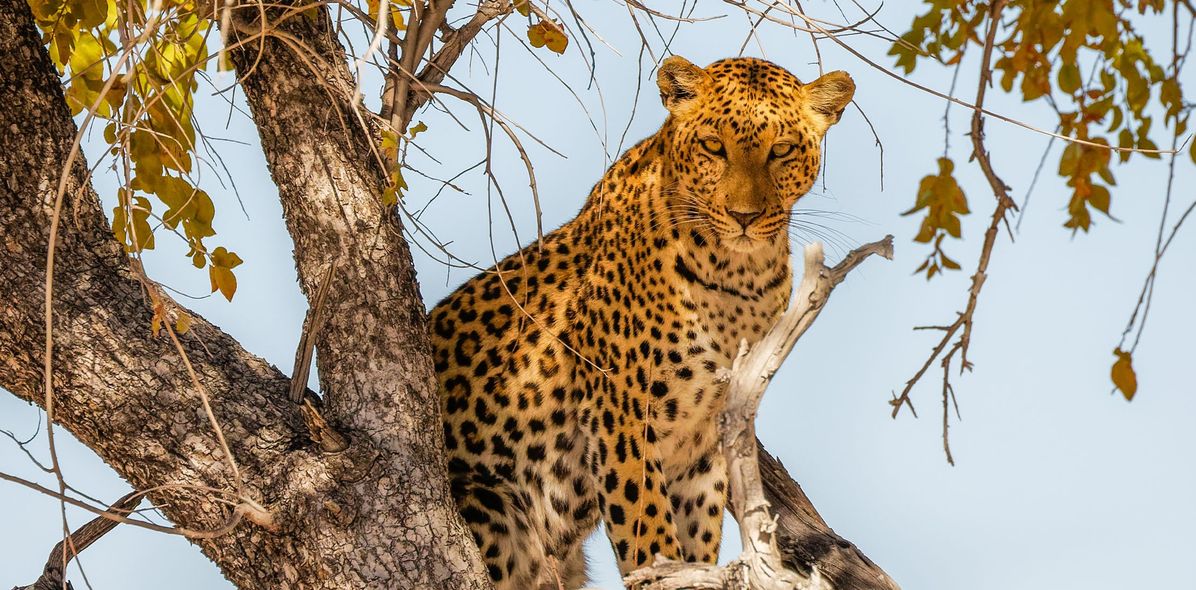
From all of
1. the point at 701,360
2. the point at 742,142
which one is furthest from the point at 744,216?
the point at 701,360

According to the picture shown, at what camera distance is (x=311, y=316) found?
12.3 ft

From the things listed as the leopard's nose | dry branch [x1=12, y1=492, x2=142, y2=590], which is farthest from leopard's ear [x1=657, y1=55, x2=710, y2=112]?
dry branch [x1=12, y1=492, x2=142, y2=590]

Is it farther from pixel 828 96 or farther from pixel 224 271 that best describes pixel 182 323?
pixel 828 96

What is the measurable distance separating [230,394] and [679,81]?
5.94ft

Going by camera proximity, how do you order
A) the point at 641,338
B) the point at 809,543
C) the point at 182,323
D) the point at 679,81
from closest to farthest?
the point at 182,323 → the point at 641,338 → the point at 679,81 → the point at 809,543

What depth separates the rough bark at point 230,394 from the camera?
3742mm

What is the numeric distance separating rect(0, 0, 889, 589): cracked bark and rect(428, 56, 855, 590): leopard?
23.5 inches

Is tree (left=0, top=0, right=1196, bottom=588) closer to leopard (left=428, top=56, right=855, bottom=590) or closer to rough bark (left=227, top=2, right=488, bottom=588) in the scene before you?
rough bark (left=227, top=2, right=488, bottom=588)

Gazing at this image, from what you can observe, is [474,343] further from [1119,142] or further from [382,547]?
[1119,142]

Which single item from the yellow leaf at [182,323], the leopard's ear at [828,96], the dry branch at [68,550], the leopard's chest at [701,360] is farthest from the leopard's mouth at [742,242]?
the dry branch at [68,550]

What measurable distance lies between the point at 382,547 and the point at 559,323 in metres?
1.16

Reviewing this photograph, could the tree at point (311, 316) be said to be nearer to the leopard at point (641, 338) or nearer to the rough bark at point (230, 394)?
the rough bark at point (230, 394)

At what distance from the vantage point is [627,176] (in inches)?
190

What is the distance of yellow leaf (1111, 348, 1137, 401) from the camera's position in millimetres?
3242
